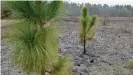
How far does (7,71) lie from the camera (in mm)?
7320

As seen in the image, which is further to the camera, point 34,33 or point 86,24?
point 86,24

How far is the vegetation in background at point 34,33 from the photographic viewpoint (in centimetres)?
353

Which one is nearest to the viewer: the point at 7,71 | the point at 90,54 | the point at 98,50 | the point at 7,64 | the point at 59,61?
the point at 59,61

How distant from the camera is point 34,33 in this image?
11.7 feet

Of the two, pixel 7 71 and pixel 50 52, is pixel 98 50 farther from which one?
pixel 50 52

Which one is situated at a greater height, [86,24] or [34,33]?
[34,33]

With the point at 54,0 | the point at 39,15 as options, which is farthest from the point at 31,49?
the point at 54,0

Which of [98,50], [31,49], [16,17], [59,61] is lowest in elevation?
[98,50]

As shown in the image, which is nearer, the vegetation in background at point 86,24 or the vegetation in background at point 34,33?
the vegetation in background at point 34,33

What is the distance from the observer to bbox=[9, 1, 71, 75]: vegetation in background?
353 cm

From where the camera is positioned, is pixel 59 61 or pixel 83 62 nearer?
pixel 59 61

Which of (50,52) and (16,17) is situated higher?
(16,17)

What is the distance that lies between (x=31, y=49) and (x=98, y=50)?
717 cm

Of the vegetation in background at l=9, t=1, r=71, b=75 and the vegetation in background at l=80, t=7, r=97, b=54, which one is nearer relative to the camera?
the vegetation in background at l=9, t=1, r=71, b=75
